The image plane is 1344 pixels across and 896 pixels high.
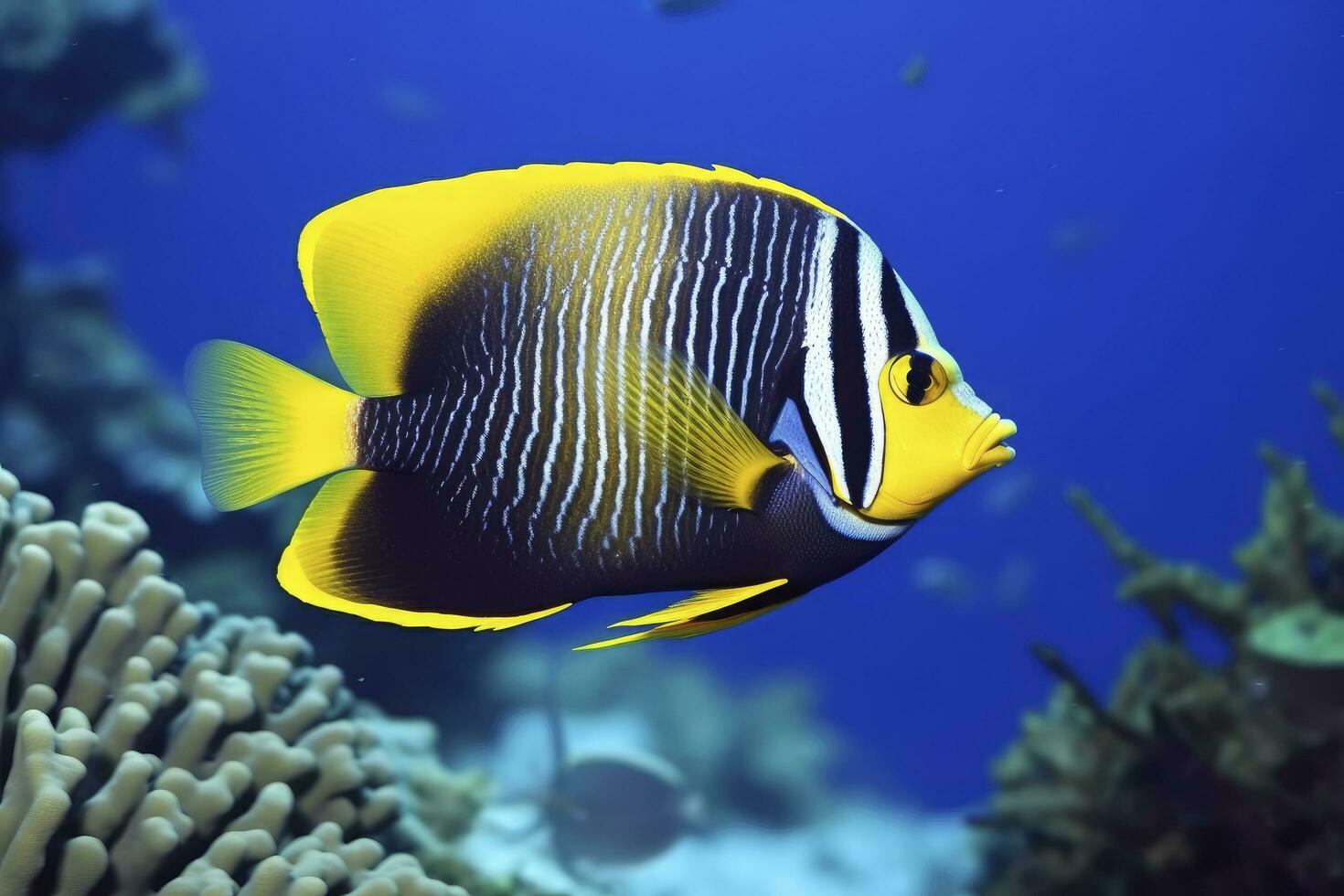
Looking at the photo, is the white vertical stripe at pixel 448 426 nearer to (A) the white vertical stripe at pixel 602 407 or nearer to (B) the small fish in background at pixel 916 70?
(A) the white vertical stripe at pixel 602 407

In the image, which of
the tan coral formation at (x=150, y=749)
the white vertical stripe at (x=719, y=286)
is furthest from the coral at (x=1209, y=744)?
the white vertical stripe at (x=719, y=286)

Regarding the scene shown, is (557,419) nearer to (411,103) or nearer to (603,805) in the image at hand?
(603,805)

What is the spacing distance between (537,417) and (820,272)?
1.08 feet

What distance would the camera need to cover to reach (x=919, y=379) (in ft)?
3.02

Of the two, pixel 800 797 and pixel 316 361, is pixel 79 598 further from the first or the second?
pixel 800 797

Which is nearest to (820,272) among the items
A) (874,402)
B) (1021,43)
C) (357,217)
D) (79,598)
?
(874,402)

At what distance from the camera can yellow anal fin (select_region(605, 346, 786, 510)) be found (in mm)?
909

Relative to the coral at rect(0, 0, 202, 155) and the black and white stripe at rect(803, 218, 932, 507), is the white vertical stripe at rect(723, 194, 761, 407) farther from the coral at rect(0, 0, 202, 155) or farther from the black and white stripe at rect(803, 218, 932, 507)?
the coral at rect(0, 0, 202, 155)

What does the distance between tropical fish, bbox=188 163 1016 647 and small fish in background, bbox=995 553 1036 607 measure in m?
23.1

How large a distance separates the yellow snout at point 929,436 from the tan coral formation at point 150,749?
1.29 meters

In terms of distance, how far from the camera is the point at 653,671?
7.81 m

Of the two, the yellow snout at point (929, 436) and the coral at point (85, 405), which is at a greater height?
the coral at point (85, 405)

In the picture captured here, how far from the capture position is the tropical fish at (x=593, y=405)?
932mm

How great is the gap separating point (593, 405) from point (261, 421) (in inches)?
13.7
